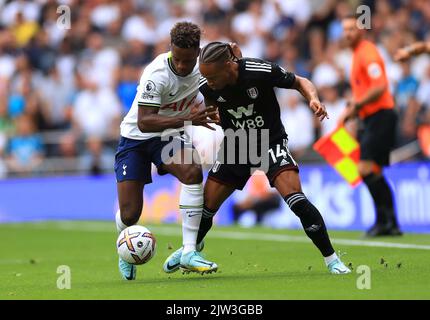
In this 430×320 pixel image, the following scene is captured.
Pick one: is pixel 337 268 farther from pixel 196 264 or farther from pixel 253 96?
pixel 253 96

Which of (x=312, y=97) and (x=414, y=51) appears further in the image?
(x=414, y=51)

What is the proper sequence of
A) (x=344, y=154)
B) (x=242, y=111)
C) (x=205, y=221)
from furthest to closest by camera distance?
(x=344, y=154)
(x=205, y=221)
(x=242, y=111)

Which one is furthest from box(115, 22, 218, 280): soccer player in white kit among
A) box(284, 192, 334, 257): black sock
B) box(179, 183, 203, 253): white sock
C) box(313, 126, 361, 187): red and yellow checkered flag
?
box(313, 126, 361, 187): red and yellow checkered flag

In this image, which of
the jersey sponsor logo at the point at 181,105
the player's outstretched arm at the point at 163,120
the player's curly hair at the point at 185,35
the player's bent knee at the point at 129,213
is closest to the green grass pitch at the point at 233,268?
the player's bent knee at the point at 129,213

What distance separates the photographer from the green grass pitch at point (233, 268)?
7.82 m

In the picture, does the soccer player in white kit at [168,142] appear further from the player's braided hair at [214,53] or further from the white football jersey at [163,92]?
the player's braided hair at [214,53]

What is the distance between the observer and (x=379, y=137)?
521 inches

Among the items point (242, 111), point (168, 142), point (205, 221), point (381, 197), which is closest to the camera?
point (242, 111)

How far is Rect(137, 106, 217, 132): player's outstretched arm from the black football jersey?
268 mm

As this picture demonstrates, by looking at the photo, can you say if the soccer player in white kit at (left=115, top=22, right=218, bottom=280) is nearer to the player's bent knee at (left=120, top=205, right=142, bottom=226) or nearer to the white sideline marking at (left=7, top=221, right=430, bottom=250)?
the player's bent knee at (left=120, top=205, right=142, bottom=226)

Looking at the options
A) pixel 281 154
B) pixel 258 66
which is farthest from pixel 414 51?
pixel 281 154

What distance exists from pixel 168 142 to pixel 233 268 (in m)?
1.57

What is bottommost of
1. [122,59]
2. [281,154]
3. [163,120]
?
[281,154]

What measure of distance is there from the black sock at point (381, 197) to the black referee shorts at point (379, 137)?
0.26m
